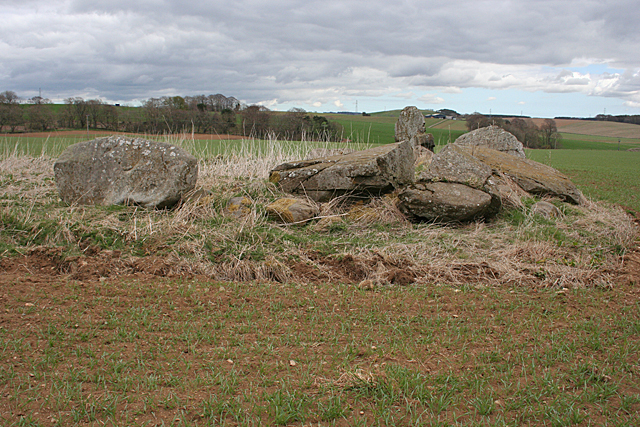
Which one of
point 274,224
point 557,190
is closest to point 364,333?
point 274,224

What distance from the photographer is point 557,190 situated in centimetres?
881

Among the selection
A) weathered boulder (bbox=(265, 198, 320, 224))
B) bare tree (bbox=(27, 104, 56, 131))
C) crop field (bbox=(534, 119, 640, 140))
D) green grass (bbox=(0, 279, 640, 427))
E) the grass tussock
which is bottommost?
green grass (bbox=(0, 279, 640, 427))

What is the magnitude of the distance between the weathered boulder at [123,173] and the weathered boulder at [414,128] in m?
8.76

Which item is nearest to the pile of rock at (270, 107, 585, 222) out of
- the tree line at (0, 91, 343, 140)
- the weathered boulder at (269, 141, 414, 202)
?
the weathered boulder at (269, 141, 414, 202)

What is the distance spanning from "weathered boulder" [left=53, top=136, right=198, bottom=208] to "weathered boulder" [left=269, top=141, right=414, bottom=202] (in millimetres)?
2011

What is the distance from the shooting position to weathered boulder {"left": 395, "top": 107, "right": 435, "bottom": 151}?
1393 cm

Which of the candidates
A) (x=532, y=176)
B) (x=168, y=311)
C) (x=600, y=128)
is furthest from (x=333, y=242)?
(x=600, y=128)

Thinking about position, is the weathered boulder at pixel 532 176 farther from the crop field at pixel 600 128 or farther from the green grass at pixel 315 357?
the crop field at pixel 600 128

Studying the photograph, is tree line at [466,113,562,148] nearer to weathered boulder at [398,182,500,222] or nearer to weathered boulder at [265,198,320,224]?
weathered boulder at [398,182,500,222]

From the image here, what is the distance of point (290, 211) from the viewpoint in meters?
6.96

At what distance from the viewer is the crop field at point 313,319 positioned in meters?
2.67

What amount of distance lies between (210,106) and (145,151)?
13687 millimetres

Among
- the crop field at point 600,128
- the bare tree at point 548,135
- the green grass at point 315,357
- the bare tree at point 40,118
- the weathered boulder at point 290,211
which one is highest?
the crop field at point 600,128

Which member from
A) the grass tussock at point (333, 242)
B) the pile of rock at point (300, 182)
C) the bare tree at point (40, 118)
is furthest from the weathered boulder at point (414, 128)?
the bare tree at point (40, 118)
